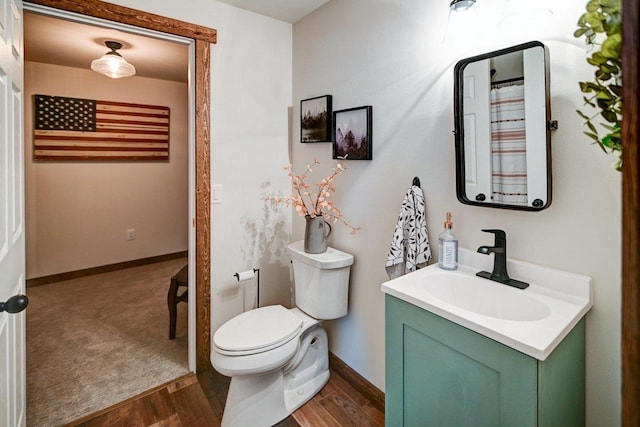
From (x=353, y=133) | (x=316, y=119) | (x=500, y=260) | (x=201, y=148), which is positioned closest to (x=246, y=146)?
(x=201, y=148)

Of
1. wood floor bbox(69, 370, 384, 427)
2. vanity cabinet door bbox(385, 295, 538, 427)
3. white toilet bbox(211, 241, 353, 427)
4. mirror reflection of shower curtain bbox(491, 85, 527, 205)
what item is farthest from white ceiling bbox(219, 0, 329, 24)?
wood floor bbox(69, 370, 384, 427)

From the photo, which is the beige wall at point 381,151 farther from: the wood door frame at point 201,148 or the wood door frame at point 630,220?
the wood door frame at point 630,220

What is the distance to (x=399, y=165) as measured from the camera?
170 cm

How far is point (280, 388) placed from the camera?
180 centimetres

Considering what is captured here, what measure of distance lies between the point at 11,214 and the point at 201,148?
1003mm

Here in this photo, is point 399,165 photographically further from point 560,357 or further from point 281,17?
point 281,17

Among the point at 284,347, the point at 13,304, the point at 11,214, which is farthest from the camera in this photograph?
the point at 284,347

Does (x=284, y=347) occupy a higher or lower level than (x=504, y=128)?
lower

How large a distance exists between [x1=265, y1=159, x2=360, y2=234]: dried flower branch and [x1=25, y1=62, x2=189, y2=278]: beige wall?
8.46 feet

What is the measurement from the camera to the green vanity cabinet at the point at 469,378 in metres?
0.90

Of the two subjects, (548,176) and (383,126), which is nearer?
(548,176)

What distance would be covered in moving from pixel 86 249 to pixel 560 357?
4388 millimetres

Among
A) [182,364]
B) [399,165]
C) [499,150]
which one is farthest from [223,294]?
[499,150]

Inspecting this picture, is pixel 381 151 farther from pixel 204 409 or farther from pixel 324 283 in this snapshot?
pixel 204 409
